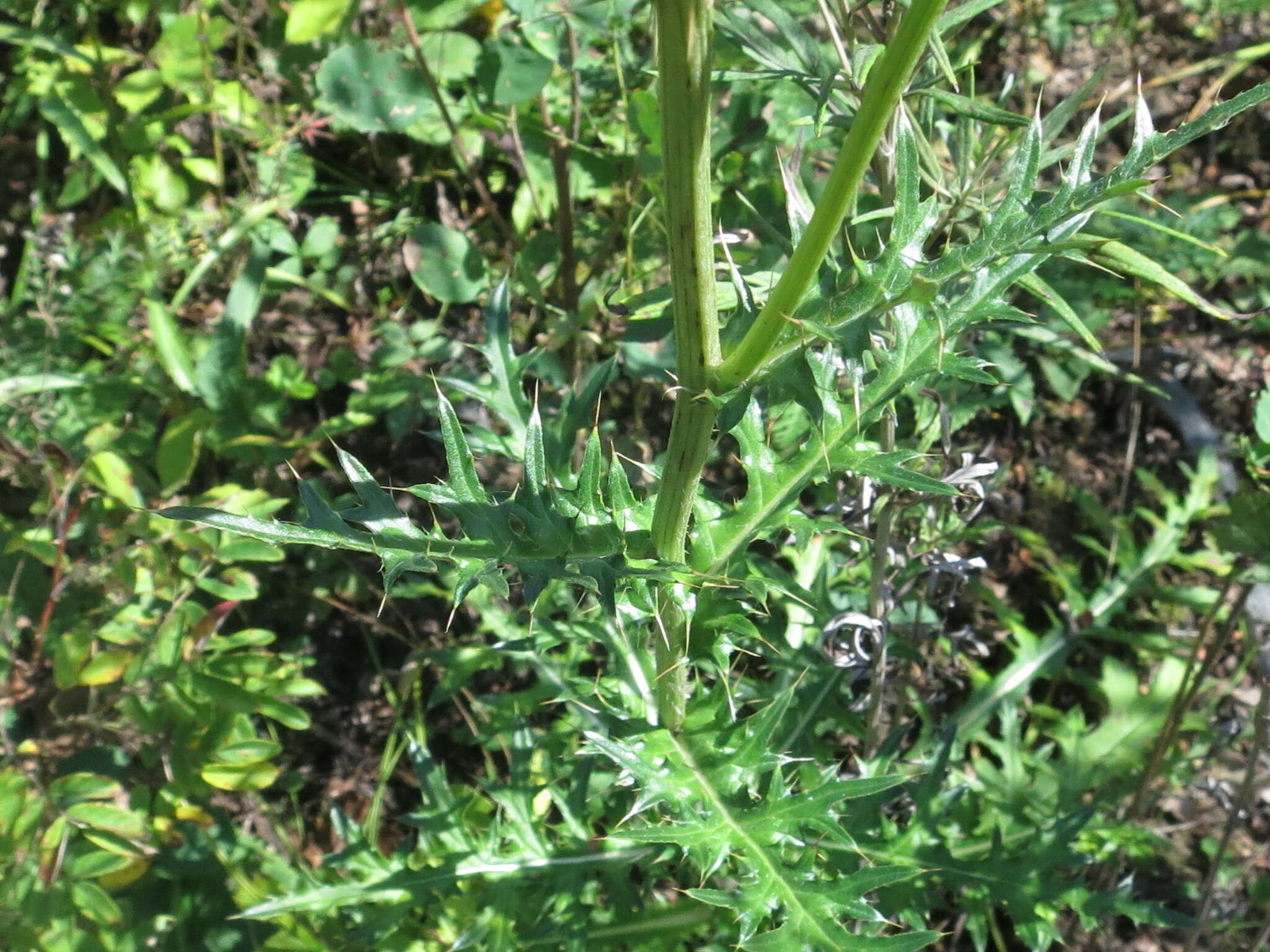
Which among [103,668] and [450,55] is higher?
[450,55]

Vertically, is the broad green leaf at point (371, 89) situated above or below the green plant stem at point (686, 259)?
above

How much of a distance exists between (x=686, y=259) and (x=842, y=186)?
189mm

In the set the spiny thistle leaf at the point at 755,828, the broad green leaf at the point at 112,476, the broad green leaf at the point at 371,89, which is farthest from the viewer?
the broad green leaf at the point at 371,89

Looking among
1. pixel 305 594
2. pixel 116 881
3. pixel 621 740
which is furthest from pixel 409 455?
pixel 621 740

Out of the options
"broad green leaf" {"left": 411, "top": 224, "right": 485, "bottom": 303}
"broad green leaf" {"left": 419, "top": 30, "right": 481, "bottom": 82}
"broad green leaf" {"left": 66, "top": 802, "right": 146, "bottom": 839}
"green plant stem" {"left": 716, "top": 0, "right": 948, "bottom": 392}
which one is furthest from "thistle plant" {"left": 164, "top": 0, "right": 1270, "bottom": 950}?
"broad green leaf" {"left": 419, "top": 30, "right": 481, "bottom": 82}

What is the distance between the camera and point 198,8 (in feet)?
10.8

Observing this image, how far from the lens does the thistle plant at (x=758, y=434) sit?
3.64 feet

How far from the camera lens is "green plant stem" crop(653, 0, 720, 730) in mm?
979

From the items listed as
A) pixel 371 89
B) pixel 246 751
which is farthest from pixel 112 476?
pixel 371 89

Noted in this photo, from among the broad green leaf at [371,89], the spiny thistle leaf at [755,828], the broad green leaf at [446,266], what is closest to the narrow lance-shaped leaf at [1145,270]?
the spiny thistle leaf at [755,828]

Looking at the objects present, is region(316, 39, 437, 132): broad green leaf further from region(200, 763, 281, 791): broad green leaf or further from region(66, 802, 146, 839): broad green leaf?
region(66, 802, 146, 839): broad green leaf

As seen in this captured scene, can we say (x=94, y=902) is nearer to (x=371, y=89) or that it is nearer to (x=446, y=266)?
(x=446, y=266)

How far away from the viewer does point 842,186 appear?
104 centimetres

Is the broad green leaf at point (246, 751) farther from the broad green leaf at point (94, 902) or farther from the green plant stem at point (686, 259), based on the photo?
the green plant stem at point (686, 259)
